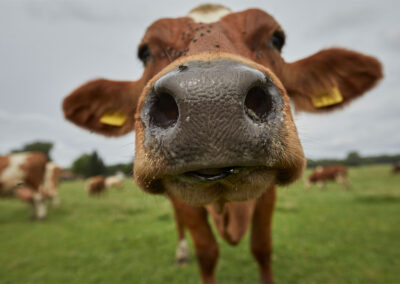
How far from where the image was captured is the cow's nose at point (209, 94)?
3.06 ft

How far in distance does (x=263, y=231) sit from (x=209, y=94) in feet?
8.12

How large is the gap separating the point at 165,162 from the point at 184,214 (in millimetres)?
1767

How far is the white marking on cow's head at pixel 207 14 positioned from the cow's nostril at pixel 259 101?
115cm

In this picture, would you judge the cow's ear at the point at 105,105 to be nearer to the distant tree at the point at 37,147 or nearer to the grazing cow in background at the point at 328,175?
the grazing cow in background at the point at 328,175

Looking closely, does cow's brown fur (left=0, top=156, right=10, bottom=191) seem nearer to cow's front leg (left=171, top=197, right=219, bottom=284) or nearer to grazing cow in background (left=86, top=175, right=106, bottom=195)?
grazing cow in background (left=86, top=175, right=106, bottom=195)

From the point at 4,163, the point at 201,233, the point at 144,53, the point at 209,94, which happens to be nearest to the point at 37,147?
the point at 4,163

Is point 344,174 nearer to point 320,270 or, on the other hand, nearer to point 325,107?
point 320,270

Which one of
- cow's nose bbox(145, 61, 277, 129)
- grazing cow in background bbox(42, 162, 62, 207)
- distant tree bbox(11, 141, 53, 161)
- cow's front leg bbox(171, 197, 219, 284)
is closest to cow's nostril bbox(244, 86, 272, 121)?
cow's nose bbox(145, 61, 277, 129)

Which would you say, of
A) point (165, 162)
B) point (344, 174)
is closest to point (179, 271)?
point (165, 162)

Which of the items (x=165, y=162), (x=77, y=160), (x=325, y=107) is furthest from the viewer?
(x=77, y=160)

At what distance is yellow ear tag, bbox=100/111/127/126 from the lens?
2643 millimetres

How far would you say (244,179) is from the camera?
1173 millimetres

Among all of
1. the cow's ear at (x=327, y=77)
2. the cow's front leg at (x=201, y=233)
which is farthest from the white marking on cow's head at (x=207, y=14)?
the cow's front leg at (x=201, y=233)

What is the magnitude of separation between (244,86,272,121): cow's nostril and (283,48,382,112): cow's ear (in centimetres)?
135
